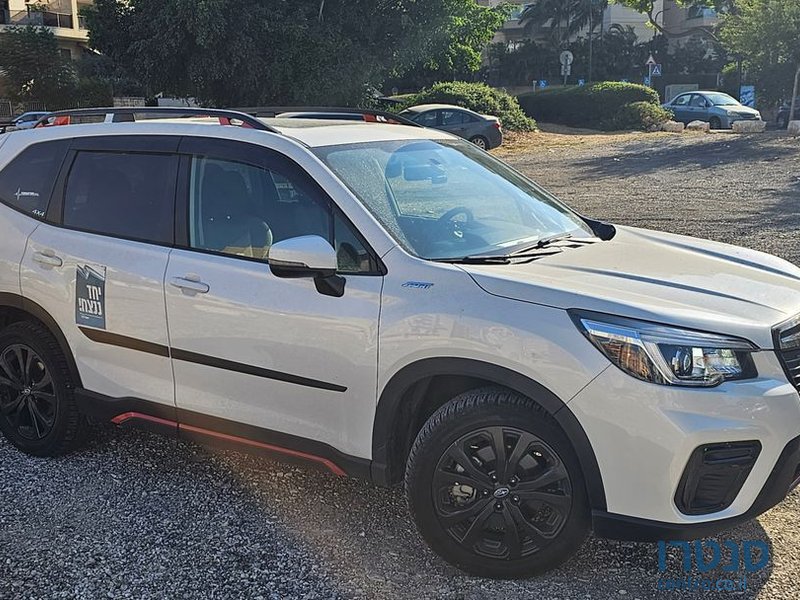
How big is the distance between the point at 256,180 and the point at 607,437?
6.24 ft

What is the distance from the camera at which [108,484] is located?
13.3 feet

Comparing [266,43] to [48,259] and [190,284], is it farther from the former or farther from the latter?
[190,284]

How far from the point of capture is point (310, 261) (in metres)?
3.16

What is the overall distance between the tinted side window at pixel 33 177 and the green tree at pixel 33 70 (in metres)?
37.0

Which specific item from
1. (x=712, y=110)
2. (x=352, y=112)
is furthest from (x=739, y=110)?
(x=352, y=112)

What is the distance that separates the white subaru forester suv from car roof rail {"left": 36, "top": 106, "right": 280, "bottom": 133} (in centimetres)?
6

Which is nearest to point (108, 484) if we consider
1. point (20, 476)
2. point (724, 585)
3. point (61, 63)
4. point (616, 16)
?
point (20, 476)

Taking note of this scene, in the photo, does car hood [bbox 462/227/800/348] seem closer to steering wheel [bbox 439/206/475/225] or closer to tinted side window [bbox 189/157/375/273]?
steering wheel [bbox 439/206/475/225]

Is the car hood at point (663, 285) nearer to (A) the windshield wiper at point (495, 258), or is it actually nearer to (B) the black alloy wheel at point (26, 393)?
(A) the windshield wiper at point (495, 258)

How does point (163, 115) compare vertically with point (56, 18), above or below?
below

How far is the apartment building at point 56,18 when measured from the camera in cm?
4619

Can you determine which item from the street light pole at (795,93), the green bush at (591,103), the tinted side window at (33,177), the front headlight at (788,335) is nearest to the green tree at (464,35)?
the green bush at (591,103)

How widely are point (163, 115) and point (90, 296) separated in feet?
3.39

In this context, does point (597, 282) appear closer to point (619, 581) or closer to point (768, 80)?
point (619, 581)
